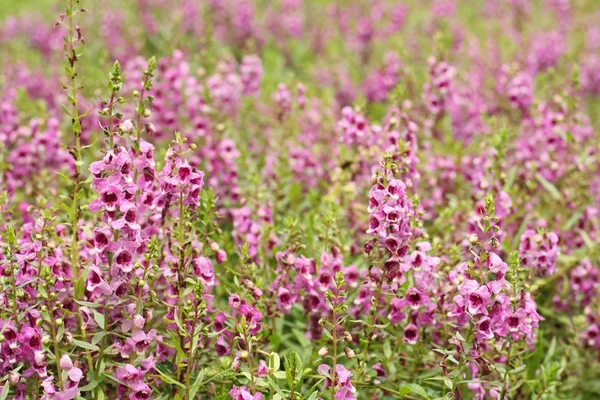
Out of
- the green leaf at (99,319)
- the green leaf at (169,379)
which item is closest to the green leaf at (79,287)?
the green leaf at (99,319)

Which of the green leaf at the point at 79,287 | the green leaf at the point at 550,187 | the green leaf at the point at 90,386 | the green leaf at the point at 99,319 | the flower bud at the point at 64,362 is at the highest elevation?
the green leaf at the point at 550,187

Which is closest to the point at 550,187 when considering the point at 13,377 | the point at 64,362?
the point at 64,362

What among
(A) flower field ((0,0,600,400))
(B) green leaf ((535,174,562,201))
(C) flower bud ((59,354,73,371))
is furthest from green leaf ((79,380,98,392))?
(B) green leaf ((535,174,562,201))

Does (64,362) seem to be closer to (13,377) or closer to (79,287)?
(13,377)

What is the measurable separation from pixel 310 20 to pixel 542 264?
26.9 ft

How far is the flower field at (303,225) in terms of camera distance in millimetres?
3475

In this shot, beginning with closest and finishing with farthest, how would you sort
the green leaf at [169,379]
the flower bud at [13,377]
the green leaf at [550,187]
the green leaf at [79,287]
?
the flower bud at [13,377]
the green leaf at [169,379]
the green leaf at [79,287]
the green leaf at [550,187]

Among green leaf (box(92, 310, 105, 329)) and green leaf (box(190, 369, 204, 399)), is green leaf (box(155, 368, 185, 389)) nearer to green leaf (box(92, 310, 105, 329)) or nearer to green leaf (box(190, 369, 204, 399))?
green leaf (box(190, 369, 204, 399))

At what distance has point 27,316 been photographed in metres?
A: 3.53

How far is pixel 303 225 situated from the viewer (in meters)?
5.55

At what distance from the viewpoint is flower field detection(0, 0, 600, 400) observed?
11.4 ft

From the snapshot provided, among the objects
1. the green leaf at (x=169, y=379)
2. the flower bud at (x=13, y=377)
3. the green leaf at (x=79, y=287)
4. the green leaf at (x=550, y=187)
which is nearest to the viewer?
the flower bud at (x=13, y=377)

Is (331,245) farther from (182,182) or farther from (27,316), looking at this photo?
(27,316)

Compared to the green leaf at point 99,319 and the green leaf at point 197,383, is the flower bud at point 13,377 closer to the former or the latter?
the green leaf at point 99,319
